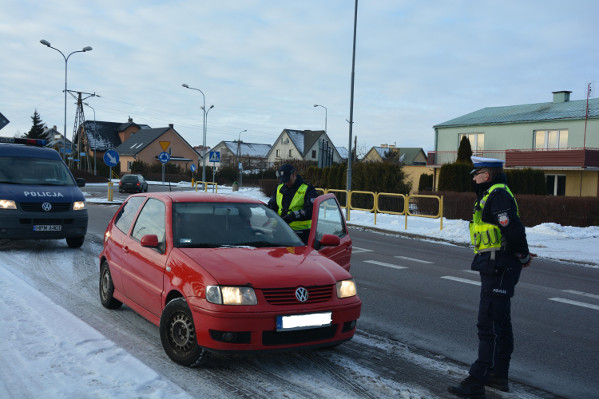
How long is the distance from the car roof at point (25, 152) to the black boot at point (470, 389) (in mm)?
10218

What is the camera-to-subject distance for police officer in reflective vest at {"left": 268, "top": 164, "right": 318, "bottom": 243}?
6.89 metres

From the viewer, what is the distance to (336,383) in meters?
4.32

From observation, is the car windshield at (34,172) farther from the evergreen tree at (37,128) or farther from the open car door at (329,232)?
the evergreen tree at (37,128)

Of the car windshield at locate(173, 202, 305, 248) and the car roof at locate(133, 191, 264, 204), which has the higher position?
the car roof at locate(133, 191, 264, 204)

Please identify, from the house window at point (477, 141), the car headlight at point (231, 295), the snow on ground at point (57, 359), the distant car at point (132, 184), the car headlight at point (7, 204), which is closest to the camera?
the snow on ground at point (57, 359)

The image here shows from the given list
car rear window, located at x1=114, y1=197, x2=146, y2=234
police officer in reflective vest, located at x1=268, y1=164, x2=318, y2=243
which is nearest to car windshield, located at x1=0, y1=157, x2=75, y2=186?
car rear window, located at x1=114, y1=197, x2=146, y2=234

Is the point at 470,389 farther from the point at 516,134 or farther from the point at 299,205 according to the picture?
the point at 516,134

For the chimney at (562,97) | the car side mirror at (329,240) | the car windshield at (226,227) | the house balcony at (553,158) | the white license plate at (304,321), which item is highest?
the chimney at (562,97)

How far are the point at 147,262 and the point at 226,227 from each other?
813 mm

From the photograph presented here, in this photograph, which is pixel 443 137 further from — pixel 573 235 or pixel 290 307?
pixel 290 307

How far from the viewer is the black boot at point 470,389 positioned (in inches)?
164

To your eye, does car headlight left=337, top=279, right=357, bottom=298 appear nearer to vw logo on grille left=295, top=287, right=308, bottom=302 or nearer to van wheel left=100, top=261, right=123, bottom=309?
vw logo on grille left=295, top=287, right=308, bottom=302

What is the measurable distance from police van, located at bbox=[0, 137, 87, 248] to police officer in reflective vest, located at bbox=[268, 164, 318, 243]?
5.25 m

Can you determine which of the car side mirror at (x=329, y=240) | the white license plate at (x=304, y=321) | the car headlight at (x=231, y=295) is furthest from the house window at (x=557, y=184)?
the car headlight at (x=231, y=295)
